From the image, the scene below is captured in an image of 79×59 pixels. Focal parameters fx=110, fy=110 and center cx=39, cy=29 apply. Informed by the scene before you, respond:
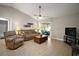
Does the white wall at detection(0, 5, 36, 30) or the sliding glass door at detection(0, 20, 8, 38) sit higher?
the white wall at detection(0, 5, 36, 30)

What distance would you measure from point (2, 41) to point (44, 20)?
100 centimetres

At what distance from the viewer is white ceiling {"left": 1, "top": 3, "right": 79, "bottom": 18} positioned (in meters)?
2.34

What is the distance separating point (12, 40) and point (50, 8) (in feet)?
3.49

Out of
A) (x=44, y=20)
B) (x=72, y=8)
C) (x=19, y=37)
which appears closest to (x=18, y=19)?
(x=19, y=37)

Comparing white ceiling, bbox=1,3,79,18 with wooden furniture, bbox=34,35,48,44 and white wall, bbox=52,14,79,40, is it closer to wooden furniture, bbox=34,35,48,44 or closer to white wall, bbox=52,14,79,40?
white wall, bbox=52,14,79,40

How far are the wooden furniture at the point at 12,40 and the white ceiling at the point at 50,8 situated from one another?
0.55 meters

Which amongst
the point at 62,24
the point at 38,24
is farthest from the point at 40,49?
the point at 62,24

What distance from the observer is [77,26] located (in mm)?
2332

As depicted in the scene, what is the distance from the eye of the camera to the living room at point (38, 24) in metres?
2.32

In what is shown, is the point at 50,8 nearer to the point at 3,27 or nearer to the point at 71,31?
the point at 71,31

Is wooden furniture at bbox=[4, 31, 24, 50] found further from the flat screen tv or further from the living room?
the flat screen tv

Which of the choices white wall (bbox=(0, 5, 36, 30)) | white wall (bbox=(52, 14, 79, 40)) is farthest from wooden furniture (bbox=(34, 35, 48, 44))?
white wall (bbox=(0, 5, 36, 30))

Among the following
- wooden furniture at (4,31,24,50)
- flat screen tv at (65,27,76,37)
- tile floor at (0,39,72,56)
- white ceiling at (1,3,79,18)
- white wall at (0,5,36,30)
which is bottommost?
tile floor at (0,39,72,56)

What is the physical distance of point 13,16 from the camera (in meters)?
2.39
